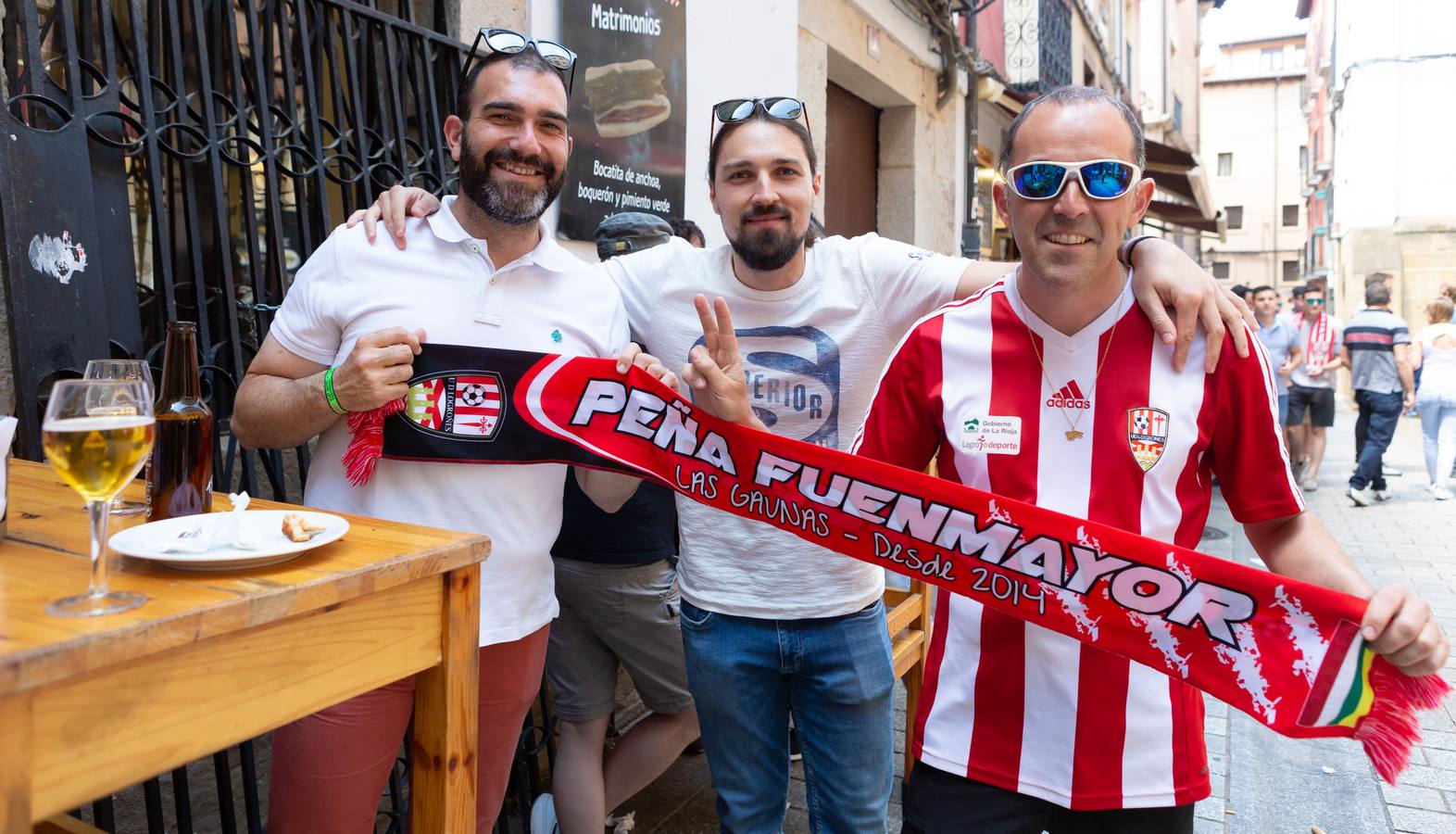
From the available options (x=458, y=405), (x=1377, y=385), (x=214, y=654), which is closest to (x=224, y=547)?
(x=214, y=654)

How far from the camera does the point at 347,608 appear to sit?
1.43 meters

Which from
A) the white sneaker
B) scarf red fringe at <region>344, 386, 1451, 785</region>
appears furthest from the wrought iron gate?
scarf red fringe at <region>344, 386, 1451, 785</region>

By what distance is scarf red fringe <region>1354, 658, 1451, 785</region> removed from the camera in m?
1.53

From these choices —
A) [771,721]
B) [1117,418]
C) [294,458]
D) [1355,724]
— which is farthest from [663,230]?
[1355,724]

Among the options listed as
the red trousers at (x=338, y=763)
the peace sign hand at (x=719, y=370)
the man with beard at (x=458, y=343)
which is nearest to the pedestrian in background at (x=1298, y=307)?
the peace sign hand at (x=719, y=370)

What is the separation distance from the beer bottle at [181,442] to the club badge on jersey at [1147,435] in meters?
1.72

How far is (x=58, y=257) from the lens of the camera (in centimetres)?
242

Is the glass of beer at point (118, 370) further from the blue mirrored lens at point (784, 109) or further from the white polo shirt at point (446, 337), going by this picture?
the blue mirrored lens at point (784, 109)

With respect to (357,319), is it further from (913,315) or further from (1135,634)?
(1135,634)

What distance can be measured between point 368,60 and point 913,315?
2.43 meters

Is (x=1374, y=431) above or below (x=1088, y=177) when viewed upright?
below

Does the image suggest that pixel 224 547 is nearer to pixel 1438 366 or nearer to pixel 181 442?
pixel 181 442

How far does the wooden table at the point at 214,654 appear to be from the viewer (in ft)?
3.50

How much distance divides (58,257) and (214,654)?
68.3 inches
